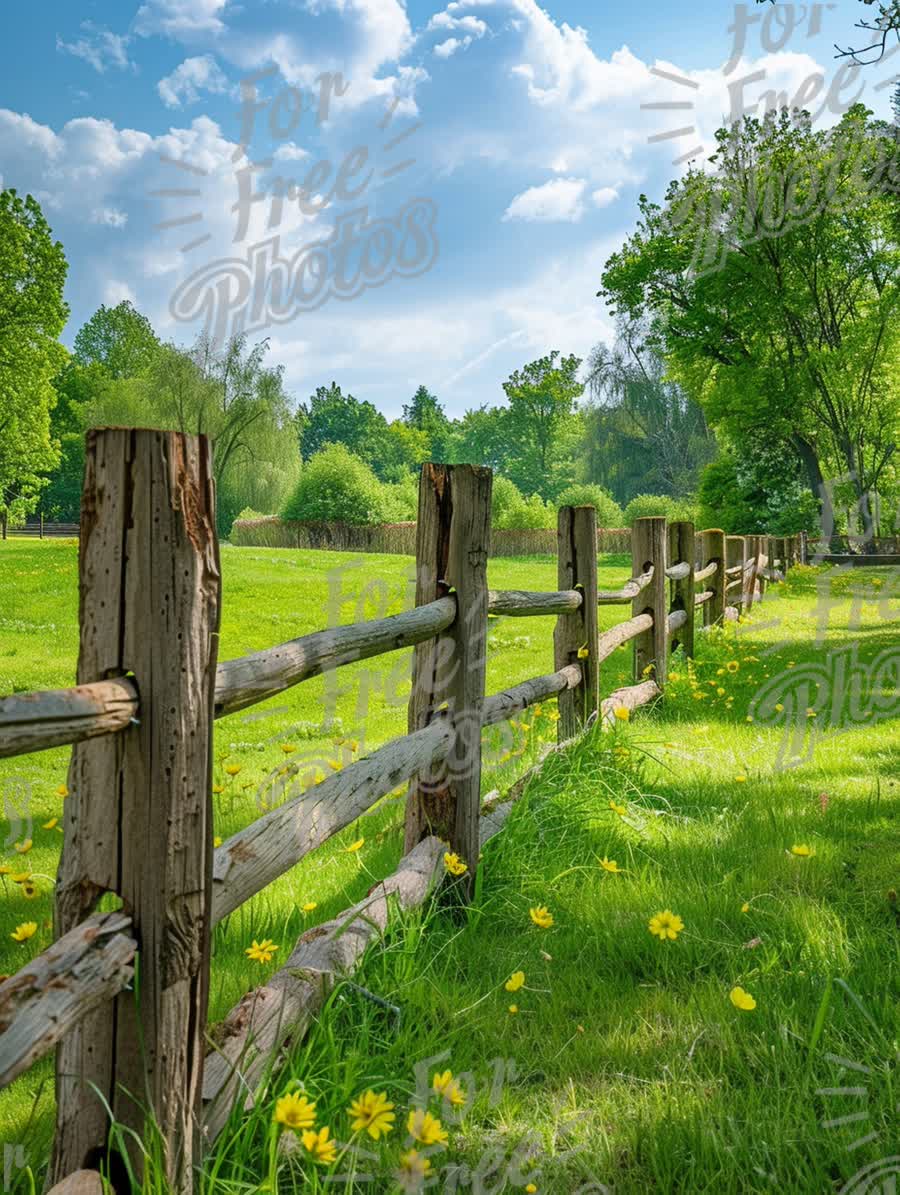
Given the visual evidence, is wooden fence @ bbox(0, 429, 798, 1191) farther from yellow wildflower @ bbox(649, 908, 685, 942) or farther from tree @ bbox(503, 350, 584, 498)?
tree @ bbox(503, 350, 584, 498)

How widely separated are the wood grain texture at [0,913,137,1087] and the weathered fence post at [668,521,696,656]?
6.64 meters

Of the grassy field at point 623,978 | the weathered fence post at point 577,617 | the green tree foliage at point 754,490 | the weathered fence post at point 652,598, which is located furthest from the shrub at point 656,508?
the grassy field at point 623,978

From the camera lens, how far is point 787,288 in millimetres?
26422

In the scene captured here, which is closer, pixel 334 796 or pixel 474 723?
pixel 334 796

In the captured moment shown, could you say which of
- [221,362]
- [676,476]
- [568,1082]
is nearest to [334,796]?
[568,1082]

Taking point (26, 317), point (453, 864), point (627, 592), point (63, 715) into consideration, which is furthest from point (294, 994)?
point (26, 317)

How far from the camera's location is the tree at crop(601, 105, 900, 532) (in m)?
24.9

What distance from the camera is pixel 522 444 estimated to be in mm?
65125

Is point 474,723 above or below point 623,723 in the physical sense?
above

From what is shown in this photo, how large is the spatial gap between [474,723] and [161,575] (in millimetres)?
1771

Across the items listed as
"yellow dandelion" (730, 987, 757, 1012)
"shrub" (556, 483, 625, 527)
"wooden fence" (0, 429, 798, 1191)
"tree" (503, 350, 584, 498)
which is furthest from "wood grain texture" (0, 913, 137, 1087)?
"tree" (503, 350, 584, 498)

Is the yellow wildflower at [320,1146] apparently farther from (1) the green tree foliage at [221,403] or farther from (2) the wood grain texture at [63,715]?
(1) the green tree foliage at [221,403]

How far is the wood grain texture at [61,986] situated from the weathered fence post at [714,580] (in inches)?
346

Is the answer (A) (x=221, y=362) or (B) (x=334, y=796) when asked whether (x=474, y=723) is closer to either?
(B) (x=334, y=796)
